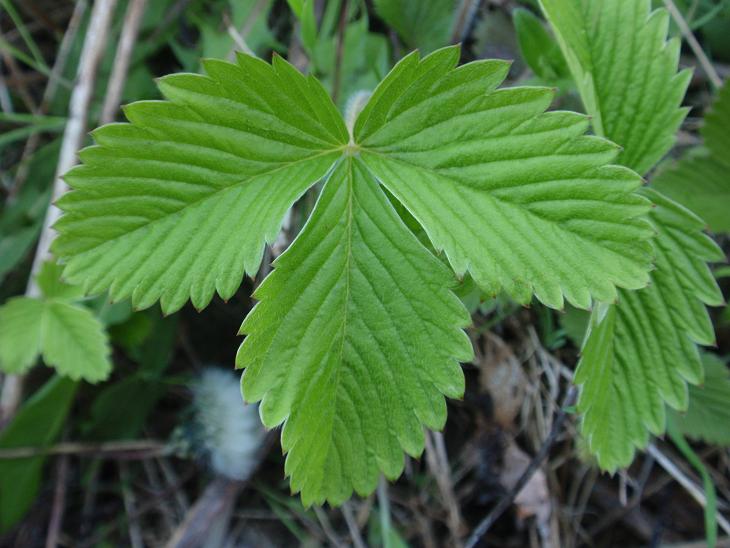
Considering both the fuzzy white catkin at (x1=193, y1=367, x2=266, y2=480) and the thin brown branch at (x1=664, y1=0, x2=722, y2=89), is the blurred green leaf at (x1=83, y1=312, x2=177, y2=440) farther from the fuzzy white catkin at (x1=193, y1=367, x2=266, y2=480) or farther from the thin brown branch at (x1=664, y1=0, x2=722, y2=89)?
the thin brown branch at (x1=664, y1=0, x2=722, y2=89)

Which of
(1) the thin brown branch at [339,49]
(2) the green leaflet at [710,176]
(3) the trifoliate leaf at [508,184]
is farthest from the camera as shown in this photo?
(1) the thin brown branch at [339,49]

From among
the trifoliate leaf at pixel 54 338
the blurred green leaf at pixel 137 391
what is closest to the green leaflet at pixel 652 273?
the trifoliate leaf at pixel 54 338

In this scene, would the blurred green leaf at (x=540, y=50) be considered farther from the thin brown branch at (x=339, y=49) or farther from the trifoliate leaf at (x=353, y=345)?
the trifoliate leaf at (x=353, y=345)

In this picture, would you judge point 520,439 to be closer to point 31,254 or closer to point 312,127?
point 312,127

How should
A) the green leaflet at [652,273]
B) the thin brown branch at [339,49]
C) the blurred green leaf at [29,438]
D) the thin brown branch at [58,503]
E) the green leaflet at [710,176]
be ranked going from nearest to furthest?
the green leaflet at [652,273] → the green leaflet at [710,176] → the thin brown branch at [339,49] → the blurred green leaf at [29,438] → the thin brown branch at [58,503]

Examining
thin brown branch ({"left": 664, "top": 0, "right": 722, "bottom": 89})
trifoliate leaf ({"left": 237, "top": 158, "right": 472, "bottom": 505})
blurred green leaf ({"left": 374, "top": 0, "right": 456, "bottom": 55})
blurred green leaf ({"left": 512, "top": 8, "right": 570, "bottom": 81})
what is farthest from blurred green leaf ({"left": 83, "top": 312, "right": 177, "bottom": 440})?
thin brown branch ({"left": 664, "top": 0, "right": 722, "bottom": 89})

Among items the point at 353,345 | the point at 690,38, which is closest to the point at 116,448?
the point at 353,345
